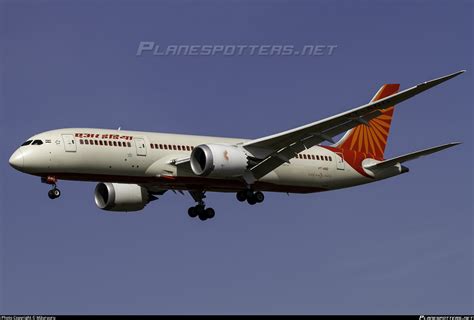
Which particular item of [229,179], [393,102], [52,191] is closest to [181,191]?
[229,179]

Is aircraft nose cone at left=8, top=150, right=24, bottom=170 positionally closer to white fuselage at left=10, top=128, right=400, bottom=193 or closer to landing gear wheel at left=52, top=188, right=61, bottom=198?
white fuselage at left=10, top=128, right=400, bottom=193

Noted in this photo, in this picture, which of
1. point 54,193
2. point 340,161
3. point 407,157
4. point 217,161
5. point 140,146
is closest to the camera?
point 54,193

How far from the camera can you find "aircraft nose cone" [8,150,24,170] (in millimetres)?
58438

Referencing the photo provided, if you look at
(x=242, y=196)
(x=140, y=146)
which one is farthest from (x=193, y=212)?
(x=140, y=146)

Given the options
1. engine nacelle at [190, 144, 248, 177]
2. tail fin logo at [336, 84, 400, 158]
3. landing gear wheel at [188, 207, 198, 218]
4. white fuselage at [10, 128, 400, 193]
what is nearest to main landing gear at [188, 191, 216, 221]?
landing gear wheel at [188, 207, 198, 218]

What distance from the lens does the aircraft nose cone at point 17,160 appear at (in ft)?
192

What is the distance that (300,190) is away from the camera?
6631 centimetres

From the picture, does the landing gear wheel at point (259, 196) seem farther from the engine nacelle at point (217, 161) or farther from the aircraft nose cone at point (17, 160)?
the aircraft nose cone at point (17, 160)

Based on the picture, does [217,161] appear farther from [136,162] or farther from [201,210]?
[201,210]

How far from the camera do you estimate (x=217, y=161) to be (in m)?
60.3

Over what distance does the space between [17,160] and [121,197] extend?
9539 mm

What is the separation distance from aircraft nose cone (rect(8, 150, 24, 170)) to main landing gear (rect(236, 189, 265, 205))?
12.6 m

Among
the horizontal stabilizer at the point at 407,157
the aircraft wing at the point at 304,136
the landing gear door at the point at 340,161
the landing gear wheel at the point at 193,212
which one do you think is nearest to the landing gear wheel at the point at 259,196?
the aircraft wing at the point at 304,136

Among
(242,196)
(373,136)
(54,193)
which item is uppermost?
(373,136)
